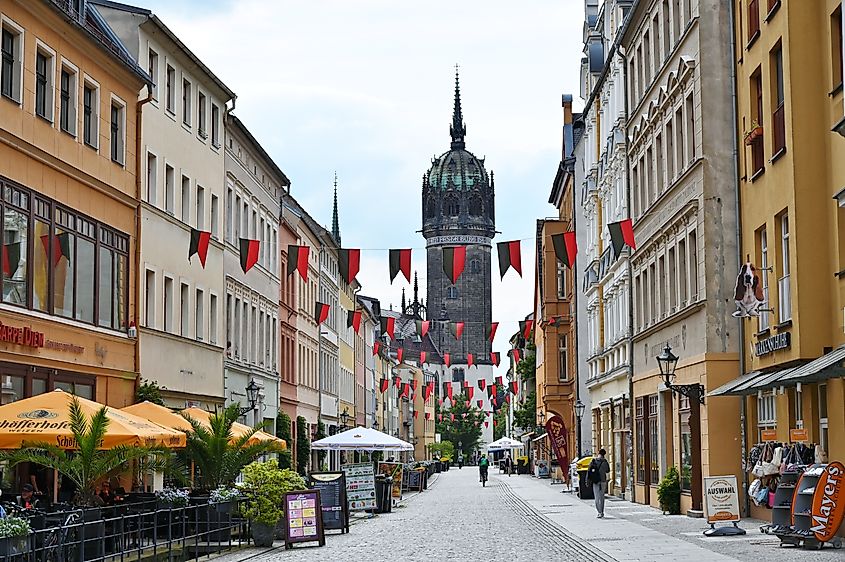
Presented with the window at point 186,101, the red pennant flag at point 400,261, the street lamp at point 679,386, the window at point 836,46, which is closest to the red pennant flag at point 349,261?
the red pennant flag at point 400,261

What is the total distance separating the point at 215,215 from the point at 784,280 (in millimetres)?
21801

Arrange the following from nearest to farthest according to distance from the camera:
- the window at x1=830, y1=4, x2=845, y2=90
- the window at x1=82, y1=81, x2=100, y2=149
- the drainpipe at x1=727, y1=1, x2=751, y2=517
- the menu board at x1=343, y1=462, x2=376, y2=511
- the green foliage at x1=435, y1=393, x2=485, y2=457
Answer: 1. the window at x1=830, y1=4, x2=845, y2=90
2. the drainpipe at x1=727, y1=1, x2=751, y2=517
3. the window at x1=82, y1=81, x2=100, y2=149
4. the menu board at x1=343, y1=462, x2=376, y2=511
5. the green foliage at x1=435, y1=393, x2=485, y2=457

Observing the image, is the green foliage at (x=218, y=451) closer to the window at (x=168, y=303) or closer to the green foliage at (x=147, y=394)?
the green foliage at (x=147, y=394)

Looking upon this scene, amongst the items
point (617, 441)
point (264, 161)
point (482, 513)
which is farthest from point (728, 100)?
point (264, 161)

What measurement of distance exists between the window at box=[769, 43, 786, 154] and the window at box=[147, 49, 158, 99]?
15977 millimetres

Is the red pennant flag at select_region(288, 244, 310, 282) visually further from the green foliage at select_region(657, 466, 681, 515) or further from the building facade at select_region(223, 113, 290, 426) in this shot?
the green foliage at select_region(657, 466, 681, 515)

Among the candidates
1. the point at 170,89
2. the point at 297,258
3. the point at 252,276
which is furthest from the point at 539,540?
the point at 252,276

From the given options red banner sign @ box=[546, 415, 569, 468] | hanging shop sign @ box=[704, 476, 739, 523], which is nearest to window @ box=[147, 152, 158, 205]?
hanging shop sign @ box=[704, 476, 739, 523]

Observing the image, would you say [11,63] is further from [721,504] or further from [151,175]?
[721,504]

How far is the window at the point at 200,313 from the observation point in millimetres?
41616

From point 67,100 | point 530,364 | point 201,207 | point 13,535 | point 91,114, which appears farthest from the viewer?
point 530,364

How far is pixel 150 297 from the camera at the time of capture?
36.3 m

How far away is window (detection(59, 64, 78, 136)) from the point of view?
29384mm

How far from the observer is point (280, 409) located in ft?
189
